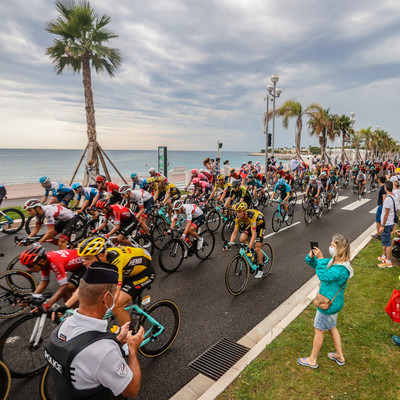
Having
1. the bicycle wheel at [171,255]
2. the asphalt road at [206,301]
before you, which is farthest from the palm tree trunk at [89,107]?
the bicycle wheel at [171,255]

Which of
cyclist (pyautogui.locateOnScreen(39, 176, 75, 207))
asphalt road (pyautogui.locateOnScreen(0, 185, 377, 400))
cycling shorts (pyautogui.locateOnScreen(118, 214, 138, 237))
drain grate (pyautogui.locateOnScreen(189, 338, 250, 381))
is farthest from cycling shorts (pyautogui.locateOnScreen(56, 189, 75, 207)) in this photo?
drain grate (pyautogui.locateOnScreen(189, 338, 250, 381))

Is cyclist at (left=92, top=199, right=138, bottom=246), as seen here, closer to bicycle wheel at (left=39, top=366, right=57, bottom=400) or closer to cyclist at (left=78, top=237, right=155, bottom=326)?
cyclist at (left=78, top=237, right=155, bottom=326)

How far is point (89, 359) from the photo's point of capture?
175 cm

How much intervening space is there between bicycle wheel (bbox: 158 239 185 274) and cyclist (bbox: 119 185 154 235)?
176 cm

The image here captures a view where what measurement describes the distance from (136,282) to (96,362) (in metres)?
2.43

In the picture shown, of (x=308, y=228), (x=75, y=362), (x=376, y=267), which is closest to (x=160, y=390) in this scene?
(x=75, y=362)

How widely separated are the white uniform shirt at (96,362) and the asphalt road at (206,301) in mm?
1992

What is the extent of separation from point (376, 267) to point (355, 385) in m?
4.58

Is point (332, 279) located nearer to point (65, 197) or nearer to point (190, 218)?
point (190, 218)

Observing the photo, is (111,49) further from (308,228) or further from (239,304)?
(239,304)

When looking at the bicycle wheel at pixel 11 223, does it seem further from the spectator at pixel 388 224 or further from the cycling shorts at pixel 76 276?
the spectator at pixel 388 224

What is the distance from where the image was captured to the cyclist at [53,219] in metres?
6.39

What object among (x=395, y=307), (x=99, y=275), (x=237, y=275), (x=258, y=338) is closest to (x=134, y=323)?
(x=258, y=338)

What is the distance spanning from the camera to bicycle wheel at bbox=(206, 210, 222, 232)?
10.6 meters
